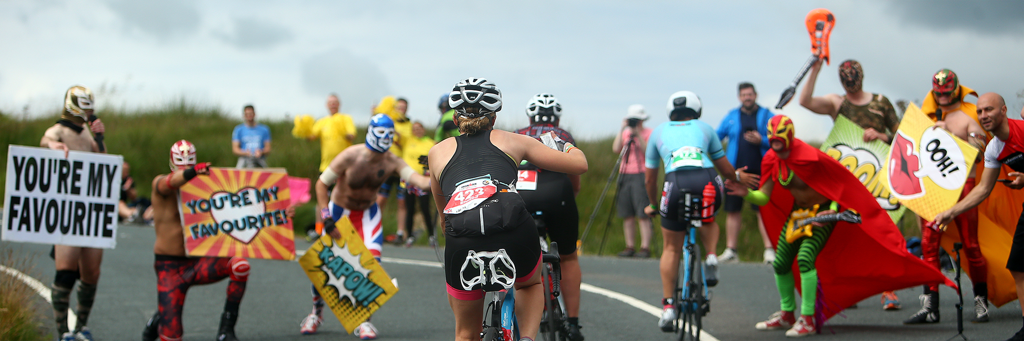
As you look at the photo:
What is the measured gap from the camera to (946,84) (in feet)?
25.2

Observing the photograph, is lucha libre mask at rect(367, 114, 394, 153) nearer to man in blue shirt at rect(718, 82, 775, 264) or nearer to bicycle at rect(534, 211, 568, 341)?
bicycle at rect(534, 211, 568, 341)

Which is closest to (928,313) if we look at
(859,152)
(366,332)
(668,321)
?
(859,152)

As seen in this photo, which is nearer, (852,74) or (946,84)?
(946,84)

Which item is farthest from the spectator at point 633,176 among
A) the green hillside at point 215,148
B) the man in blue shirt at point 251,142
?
the man in blue shirt at point 251,142

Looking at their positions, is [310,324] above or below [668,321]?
below

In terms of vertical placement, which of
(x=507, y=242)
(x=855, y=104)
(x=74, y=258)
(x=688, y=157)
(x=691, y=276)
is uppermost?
(x=855, y=104)

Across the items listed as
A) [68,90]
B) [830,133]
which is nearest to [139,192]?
[68,90]

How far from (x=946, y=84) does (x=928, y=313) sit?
203cm

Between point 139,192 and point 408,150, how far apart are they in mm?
12159

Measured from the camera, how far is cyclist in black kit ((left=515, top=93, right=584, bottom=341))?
6.27 m

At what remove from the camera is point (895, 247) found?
23.2ft

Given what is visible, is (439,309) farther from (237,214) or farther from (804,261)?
(804,261)

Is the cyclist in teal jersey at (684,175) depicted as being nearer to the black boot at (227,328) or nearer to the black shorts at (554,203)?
the black shorts at (554,203)

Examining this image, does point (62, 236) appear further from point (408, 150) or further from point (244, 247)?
point (408, 150)
